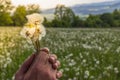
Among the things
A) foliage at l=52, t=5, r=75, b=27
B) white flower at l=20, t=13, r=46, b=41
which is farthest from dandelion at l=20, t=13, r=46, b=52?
foliage at l=52, t=5, r=75, b=27

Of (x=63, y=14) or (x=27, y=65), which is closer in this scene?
(x=27, y=65)

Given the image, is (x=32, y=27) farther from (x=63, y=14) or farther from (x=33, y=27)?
(x=63, y=14)

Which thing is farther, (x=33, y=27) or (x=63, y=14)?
(x=63, y=14)

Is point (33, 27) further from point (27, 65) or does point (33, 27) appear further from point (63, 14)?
point (63, 14)

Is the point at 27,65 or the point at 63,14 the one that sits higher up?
the point at 27,65

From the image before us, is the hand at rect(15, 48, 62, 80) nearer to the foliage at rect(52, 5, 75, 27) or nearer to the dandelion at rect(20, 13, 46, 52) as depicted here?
the dandelion at rect(20, 13, 46, 52)

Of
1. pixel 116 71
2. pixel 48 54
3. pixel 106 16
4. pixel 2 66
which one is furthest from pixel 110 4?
pixel 106 16

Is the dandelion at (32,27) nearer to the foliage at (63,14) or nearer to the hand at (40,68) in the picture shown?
the hand at (40,68)

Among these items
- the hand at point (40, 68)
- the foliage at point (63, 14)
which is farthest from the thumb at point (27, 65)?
the foliage at point (63, 14)

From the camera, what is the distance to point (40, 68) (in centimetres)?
79

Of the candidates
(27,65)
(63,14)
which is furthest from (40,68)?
(63,14)

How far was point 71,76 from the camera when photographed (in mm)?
3539

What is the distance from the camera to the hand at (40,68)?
788 millimetres

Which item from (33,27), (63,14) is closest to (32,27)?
(33,27)
